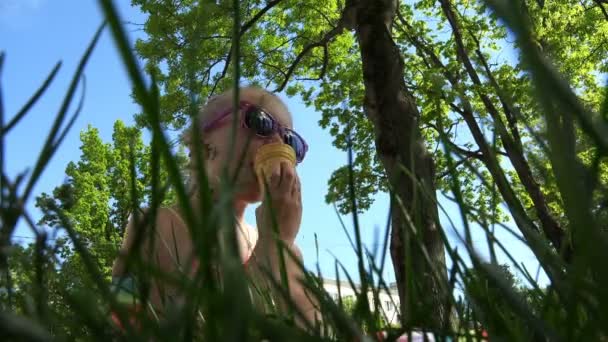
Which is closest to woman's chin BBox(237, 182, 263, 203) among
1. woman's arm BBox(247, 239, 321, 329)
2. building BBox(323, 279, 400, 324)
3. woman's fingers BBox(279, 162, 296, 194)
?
woman's fingers BBox(279, 162, 296, 194)

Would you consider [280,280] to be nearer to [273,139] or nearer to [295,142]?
[273,139]

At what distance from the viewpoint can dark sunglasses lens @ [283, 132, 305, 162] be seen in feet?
6.78

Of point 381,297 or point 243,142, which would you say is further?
point 243,142

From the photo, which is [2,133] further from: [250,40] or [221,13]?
[250,40]

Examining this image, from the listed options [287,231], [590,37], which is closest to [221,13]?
[590,37]

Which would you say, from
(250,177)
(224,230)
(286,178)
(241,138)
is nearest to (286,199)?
(286,178)

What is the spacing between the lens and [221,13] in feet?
25.5

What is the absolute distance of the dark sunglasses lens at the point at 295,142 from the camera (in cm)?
207

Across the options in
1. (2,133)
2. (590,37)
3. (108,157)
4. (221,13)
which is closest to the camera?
(2,133)

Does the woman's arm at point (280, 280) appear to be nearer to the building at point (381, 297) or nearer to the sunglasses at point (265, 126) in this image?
the building at point (381, 297)

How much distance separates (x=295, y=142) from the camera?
213 cm

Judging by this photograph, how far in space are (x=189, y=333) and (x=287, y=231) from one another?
3.85 ft

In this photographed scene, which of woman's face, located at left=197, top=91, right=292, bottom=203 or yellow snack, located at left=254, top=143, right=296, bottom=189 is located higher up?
woman's face, located at left=197, top=91, right=292, bottom=203

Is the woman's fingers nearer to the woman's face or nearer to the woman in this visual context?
the woman
